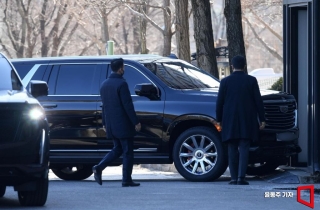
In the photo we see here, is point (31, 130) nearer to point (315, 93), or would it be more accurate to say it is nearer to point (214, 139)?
point (214, 139)

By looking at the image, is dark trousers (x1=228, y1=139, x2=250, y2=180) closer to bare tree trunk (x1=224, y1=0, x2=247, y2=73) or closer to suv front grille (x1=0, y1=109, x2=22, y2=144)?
suv front grille (x1=0, y1=109, x2=22, y2=144)

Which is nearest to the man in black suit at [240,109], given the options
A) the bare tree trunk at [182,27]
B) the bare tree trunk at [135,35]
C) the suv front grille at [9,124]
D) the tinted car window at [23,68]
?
the tinted car window at [23,68]

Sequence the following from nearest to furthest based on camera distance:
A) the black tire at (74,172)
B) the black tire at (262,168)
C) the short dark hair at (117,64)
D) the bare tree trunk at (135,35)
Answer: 1. the short dark hair at (117,64)
2. the black tire at (262,168)
3. the black tire at (74,172)
4. the bare tree trunk at (135,35)

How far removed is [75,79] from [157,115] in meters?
1.43

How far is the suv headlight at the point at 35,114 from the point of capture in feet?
30.6

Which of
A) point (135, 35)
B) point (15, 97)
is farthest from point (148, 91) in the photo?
point (135, 35)

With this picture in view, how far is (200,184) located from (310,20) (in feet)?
9.40

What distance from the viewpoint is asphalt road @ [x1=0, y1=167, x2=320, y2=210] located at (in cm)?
1000

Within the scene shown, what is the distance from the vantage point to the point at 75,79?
45.2 ft

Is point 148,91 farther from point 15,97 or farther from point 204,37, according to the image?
point 204,37

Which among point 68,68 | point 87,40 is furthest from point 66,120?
point 87,40

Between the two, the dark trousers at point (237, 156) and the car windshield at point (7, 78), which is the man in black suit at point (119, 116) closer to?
the dark trousers at point (237, 156)

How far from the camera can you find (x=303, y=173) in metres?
13.5

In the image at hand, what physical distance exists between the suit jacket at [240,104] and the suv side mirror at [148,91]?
3.95 ft
